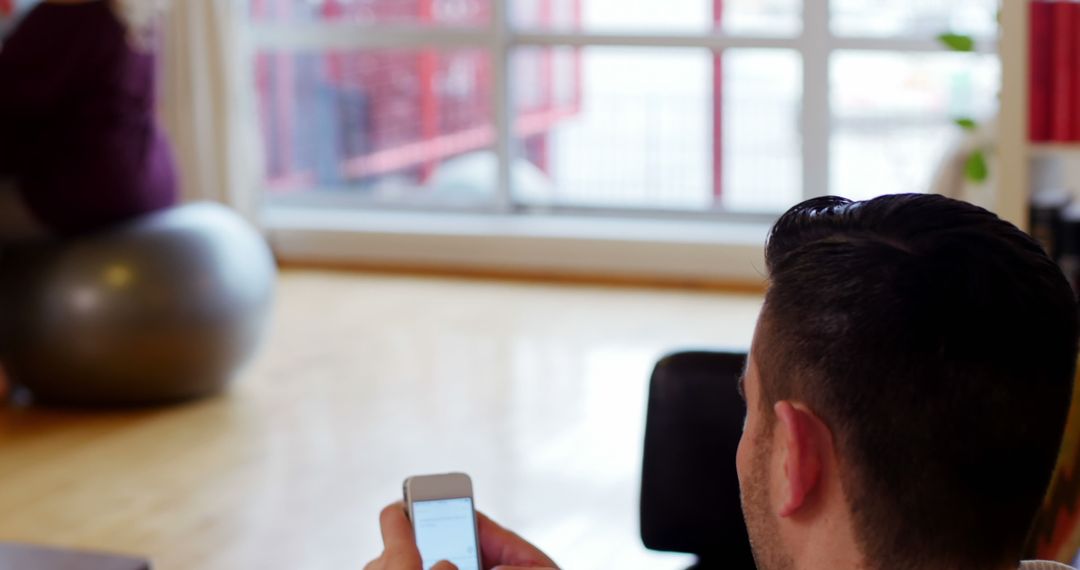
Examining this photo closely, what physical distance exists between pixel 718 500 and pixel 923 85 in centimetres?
372

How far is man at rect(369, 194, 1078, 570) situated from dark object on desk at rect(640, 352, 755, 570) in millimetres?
761

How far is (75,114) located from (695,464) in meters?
2.55

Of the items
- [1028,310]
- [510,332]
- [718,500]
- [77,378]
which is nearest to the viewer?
[1028,310]

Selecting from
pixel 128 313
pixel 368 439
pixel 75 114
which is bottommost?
pixel 368 439

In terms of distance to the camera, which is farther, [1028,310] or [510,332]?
[510,332]

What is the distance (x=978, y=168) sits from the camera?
3918 millimetres

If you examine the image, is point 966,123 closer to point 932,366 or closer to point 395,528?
point 395,528

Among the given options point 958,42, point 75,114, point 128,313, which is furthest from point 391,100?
point 958,42

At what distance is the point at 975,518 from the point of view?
826mm

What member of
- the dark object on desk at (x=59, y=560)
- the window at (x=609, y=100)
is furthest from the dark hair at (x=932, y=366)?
the window at (x=609, y=100)

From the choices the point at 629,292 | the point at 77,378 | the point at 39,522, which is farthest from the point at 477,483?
the point at 629,292

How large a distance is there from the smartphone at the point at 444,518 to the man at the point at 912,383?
1.09 ft

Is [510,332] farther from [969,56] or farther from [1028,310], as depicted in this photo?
[1028,310]

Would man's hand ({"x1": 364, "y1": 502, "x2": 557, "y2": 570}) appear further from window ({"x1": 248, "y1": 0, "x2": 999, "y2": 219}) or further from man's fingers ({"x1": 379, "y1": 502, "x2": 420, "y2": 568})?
window ({"x1": 248, "y1": 0, "x2": 999, "y2": 219})
